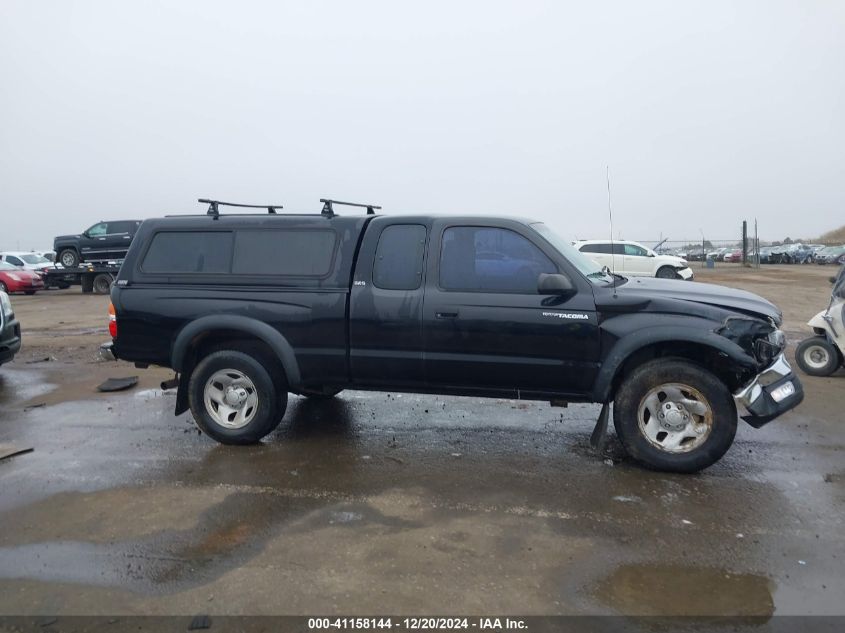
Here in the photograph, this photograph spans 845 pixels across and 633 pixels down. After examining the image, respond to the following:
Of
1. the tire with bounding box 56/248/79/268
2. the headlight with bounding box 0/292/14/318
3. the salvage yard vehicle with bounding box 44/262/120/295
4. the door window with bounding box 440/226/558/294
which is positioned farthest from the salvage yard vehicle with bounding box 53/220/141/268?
the door window with bounding box 440/226/558/294

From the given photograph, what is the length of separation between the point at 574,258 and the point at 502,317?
799mm

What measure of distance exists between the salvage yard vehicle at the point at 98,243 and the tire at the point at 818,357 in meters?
→ 21.9

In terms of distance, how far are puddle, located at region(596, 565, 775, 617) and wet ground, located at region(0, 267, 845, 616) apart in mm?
10

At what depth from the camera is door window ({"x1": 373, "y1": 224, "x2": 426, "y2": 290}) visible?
17.1ft

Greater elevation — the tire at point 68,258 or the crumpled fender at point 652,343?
the tire at point 68,258

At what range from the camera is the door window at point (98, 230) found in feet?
78.2

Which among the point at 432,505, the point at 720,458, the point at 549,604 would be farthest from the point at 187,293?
the point at 720,458

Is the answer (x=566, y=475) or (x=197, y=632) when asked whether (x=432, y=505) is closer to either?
(x=566, y=475)

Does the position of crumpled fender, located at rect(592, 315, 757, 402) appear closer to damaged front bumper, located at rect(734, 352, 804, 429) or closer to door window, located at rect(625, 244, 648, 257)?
damaged front bumper, located at rect(734, 352, 804, 429)

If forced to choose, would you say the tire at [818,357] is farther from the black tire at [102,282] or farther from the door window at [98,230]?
the door window at [98,230]

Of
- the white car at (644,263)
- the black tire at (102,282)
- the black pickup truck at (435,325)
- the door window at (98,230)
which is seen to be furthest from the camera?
the white car at (644,263)

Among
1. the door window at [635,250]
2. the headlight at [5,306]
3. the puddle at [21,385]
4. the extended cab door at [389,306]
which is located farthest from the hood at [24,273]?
the extended cab door at [389,306]

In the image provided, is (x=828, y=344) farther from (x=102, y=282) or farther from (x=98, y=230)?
(x=98, y=230)

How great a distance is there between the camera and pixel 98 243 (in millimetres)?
23641
